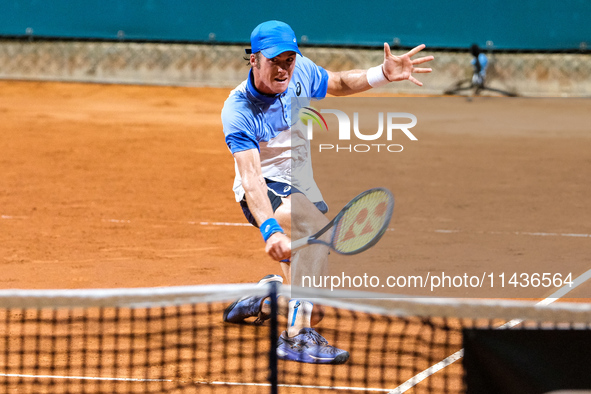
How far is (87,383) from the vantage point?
392cm

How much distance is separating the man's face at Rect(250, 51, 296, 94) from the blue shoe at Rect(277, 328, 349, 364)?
142cm

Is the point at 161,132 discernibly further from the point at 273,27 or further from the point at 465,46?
the point at 273,27

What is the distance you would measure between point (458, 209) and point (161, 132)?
21.5 ft

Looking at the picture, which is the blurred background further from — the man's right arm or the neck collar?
the man's right arm

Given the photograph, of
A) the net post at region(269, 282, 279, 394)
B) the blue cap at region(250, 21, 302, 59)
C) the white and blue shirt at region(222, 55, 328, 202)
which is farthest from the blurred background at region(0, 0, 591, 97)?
the net post at region(269, 282, 279, 394)

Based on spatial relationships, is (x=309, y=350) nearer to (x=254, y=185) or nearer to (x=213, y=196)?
(x=254, y=185)

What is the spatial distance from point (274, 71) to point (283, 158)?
62 centimetres

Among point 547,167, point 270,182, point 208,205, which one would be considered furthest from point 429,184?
point 270,182

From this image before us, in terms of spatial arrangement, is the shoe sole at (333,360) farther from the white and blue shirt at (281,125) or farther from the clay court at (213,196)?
the clay court at (213,196)

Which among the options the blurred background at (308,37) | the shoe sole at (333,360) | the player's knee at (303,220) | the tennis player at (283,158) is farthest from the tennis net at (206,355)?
the blurred background at (308,37)

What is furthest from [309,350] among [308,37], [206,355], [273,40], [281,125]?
[308,37]

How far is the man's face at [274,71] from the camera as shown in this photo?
4348 millimetres

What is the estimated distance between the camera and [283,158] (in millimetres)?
4777

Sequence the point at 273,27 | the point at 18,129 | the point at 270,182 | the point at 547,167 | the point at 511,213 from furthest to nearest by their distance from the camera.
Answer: the point at 18,129 → the point at 547,167 → the point at 511,213 → the point at 270,182 → the point at 273,27
